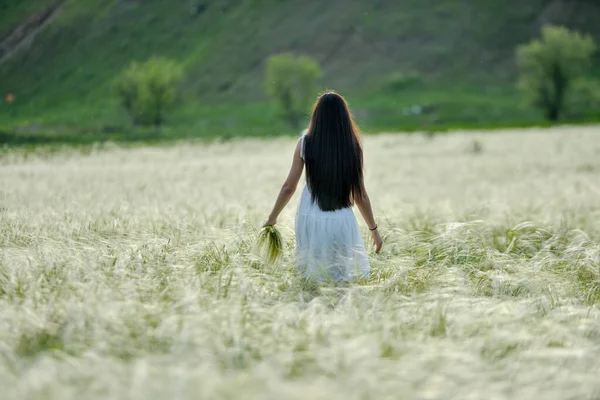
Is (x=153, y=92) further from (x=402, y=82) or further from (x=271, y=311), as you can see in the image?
(x=271, y=311)

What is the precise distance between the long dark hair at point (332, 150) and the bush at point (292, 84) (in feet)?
289

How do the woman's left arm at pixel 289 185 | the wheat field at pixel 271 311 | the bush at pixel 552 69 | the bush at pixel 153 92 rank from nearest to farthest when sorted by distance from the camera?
the wheat field at pixel 271 311 < the woman's left arm at pixel 289 185 < the bush at pixel 552 69 < the bush at pixel 153 92

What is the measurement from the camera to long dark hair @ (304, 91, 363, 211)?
654 cm

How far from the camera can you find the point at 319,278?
19.7 feet

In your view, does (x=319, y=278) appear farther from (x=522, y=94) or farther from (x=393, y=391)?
(x=522, y=94)

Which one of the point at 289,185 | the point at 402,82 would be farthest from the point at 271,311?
the point at 402,82

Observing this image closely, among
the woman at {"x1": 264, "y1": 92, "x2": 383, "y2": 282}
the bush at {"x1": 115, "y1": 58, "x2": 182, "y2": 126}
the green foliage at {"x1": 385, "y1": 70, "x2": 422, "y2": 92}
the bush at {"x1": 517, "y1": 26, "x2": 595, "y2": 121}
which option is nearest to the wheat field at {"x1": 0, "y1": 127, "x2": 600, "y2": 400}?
the woman at {"x1": 264, "y1": 92, "x2": 383, "y2": 282}

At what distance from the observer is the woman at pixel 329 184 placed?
21.5 feet

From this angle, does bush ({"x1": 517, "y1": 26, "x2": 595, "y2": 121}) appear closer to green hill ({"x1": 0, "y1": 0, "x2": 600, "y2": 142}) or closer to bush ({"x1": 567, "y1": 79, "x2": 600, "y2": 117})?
bush ({"x1": 567, "y1": 79, "x2": 600, "y2": 117})

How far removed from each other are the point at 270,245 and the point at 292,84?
95867 mm

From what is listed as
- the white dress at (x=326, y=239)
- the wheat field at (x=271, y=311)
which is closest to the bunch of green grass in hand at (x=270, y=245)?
the wheat field at (x=271, y=311)

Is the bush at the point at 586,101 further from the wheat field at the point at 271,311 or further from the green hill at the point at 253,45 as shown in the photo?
the wheat field at the point at 271,311

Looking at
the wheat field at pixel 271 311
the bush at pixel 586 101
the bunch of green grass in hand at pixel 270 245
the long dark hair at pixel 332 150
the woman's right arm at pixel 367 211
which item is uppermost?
the bush at pixel 586 101

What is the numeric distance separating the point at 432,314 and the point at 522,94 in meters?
157
